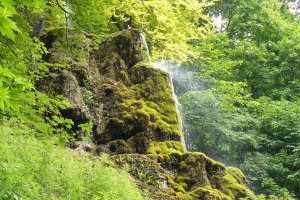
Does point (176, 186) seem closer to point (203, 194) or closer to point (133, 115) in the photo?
point (203, 194)

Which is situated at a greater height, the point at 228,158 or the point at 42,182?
the point at 228,158

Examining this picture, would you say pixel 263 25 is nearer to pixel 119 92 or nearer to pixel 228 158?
pixel 228 158

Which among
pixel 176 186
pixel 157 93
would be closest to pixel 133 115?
pixel 157 93

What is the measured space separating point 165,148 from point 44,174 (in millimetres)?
4478

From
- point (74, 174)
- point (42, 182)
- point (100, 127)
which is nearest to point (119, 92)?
point (100, 127)

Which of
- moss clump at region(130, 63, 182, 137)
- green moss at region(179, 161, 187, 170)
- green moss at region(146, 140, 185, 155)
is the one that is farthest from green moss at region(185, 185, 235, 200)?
moss clump at region(130, 63, 182, 137)

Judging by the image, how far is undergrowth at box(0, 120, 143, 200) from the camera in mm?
2555

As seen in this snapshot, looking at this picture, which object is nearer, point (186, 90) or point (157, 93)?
point (157, 93)

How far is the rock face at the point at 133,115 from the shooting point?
21.2 feet

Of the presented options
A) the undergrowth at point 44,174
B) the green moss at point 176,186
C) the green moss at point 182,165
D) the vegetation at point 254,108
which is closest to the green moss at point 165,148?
the green moss at point 182,165

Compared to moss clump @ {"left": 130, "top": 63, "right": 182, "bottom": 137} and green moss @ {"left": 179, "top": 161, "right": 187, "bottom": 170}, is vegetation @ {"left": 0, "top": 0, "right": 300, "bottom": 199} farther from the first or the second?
green moss @ {"left": 179, "top": 161, "right": 187, "bottom": 170}

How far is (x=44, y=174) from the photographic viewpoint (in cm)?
336

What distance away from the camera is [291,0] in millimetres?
23297

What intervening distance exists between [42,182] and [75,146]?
3305mm
